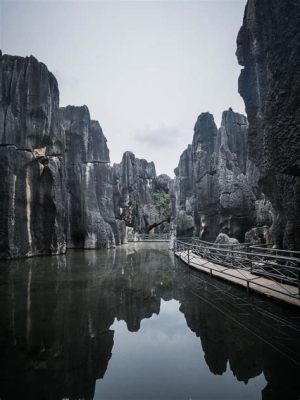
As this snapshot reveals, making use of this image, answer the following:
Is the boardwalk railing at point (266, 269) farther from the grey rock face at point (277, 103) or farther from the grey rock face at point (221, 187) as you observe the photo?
the grey rock face at point (221, 187)

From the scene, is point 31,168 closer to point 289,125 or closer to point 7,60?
point 7,60

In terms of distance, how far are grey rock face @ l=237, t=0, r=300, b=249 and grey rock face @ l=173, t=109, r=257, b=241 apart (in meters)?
8.44

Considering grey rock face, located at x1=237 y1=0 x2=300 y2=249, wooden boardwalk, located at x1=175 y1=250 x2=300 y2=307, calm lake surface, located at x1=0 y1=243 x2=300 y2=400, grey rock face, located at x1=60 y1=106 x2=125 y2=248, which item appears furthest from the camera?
grey rock face, located at x1=60 y1=106 x2=125 y2=248

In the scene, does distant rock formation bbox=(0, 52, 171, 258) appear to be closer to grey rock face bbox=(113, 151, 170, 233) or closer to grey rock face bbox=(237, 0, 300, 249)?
grey rock face bbox=(113, 151, 170, 233)

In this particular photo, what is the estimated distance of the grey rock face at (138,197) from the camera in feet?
154

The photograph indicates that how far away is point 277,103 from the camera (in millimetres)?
7508

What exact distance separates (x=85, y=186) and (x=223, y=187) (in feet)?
49.6

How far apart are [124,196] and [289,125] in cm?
4210

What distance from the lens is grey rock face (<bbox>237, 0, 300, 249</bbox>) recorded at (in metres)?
6.93

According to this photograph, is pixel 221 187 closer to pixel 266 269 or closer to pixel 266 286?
pixel 266 269

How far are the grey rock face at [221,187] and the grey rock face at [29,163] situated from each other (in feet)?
41.5

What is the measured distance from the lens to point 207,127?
3547cm

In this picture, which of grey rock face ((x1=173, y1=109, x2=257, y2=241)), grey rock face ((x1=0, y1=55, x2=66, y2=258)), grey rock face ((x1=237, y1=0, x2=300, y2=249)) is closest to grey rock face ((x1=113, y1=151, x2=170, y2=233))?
grey rock face ((x1=173, y1=109, x2=257, y2=241))

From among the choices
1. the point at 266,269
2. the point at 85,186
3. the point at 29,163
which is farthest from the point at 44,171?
the point at 266,269
